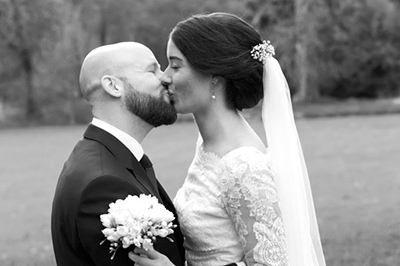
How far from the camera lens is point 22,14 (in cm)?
757

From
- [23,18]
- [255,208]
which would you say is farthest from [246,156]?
[23,18]

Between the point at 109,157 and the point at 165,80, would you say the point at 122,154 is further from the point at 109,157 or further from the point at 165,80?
the point at 165,80

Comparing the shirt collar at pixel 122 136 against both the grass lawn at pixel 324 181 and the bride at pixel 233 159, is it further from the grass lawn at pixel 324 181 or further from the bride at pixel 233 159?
the grass lawn at pixel 324 181

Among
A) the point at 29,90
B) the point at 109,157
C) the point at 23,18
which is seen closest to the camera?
the point at 109,157

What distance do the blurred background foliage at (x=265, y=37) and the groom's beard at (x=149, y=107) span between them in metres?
30.7

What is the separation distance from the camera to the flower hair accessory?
3.58 meters

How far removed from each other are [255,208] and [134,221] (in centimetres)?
78

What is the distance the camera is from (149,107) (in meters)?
3.48

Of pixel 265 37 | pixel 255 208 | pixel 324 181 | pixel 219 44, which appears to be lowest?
pixel 324 181

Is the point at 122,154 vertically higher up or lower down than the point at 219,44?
lower down

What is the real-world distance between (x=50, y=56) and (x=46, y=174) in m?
21.1

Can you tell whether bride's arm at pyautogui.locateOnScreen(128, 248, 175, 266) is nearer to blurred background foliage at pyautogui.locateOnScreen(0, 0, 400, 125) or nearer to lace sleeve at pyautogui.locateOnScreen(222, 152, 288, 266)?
lace sleeve at pyautogui.locateOnScreen(222, 152, 288, 266)

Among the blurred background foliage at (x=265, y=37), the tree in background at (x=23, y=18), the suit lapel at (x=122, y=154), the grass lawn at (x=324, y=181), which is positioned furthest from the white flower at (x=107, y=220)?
the blurred background foliage at (x=265, y=37)

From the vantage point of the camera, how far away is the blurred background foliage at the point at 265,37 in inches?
1563
